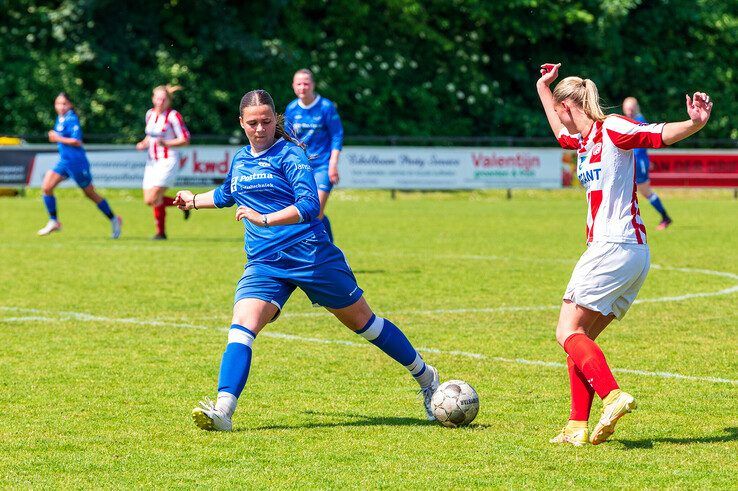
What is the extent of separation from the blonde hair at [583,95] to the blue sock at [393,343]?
155 centimetres

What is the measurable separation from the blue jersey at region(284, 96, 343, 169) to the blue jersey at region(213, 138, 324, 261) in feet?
23.1

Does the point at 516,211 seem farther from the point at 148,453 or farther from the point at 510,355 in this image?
the point at 148,453

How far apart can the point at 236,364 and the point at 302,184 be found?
3.20ft

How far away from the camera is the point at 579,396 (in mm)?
6008

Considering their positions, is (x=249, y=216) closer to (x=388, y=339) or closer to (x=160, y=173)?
(x=388, y=339)

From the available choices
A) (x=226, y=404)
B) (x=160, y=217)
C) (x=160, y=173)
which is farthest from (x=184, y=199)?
(x=160, y=217)

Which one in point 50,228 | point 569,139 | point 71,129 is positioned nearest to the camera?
point 569,139

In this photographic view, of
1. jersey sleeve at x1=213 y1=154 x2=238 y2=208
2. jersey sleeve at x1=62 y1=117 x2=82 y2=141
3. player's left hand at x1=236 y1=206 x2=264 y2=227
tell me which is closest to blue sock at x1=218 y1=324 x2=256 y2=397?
player's left hand at x1=236 y1=206 x2=264 y2=227

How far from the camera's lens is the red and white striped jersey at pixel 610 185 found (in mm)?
5867

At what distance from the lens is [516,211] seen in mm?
26422

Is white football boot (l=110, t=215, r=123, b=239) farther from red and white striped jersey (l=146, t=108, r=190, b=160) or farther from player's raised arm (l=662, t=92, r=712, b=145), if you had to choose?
player's raised arm (l=662, t=92, r=712, b=145)

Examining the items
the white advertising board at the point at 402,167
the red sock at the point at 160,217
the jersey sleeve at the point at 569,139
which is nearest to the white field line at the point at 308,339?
the jersey sleeve at the point at 569,139

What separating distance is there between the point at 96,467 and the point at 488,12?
1302 inches

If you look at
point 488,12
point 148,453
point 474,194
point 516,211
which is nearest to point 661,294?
point 148,453
